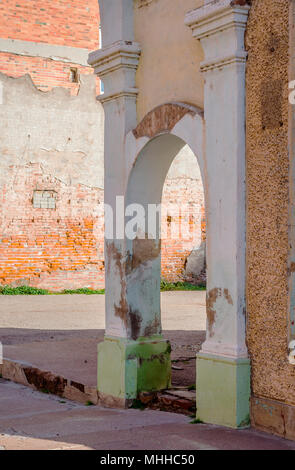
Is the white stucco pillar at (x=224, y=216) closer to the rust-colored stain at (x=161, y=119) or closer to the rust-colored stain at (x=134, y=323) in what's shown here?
the rust-colored stain at (x=161, y=119)

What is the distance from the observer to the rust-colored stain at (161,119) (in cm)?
569

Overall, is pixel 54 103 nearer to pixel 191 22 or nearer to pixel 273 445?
pixel 191 22

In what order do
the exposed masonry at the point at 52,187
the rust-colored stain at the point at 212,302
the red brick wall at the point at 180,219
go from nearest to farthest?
the rust-colored stain at the point at 212,302
the exposed masonry at the point at 52,187
the red brick wall at the point at 180,219

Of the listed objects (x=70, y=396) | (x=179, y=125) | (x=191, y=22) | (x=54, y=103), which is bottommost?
(x=70, y=396)

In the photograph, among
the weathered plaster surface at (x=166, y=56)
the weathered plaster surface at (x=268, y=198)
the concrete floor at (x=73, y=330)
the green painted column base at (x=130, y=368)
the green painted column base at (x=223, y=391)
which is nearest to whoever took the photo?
the weathered plaster surface at (x=268, y=198)

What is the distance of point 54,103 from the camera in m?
16.9

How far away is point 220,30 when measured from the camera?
5.19 m

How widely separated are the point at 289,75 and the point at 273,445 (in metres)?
2.47

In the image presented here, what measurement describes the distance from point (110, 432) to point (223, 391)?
3.03 ft

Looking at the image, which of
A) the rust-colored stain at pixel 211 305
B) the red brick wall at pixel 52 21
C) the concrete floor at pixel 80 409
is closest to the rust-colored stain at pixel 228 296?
the rust-colored stain at pixel 211 305

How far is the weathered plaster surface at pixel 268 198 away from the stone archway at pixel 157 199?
81mm

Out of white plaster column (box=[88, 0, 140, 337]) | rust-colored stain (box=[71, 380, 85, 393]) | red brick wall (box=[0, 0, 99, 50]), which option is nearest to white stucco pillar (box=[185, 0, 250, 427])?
white plaster column (box=[88, 0, 140, 337])
